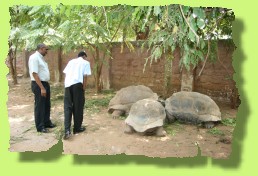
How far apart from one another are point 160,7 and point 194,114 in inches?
68.3

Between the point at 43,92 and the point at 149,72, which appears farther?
the point at 149,72

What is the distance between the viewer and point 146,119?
368 cm

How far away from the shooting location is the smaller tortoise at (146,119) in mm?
3621

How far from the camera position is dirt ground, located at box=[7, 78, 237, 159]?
327cm

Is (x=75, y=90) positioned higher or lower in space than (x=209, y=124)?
higher

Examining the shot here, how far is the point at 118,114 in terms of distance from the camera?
4.15 m

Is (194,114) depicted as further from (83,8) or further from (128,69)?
(83,8)

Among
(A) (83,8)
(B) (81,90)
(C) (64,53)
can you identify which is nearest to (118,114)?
(B) (81,90)

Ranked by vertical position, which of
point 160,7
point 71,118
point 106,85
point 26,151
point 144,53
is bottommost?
point 26,151

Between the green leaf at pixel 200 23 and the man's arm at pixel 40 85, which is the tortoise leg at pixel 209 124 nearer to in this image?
the green leaf at pixel 200 23

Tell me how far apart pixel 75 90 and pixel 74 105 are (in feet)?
0.60

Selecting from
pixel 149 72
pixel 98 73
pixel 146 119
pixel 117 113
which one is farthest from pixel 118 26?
pixel 149 72

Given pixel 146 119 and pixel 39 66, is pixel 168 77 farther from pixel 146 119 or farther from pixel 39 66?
pixel 39 66

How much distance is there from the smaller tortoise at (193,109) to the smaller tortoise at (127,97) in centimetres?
32
